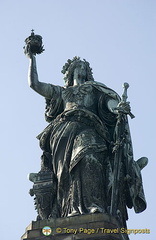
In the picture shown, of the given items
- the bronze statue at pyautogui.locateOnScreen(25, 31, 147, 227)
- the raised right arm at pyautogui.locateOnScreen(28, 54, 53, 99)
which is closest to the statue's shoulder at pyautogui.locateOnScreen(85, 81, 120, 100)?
the bronze statue at pyautogui.locateOnScreen(25, 31, 147, 227)

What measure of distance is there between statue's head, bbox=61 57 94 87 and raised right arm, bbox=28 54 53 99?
0.62m

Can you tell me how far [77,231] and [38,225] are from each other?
115 cm

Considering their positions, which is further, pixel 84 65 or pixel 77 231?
pixel 84 65

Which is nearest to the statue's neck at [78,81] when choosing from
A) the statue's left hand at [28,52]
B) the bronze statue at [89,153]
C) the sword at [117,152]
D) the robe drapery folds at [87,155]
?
the bronze statue at [89,153]

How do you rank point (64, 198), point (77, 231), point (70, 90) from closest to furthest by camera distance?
1. point (77, 231)
2. point (64, 198)
3. point (70, 90)

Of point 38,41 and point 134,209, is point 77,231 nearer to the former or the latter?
point 134,209

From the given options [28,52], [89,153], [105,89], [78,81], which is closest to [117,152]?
[89,153]

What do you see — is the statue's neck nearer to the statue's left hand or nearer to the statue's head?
the statue's head

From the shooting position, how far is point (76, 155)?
2119cm

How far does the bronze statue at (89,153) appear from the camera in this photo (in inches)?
824

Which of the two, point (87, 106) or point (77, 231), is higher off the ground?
point (87, 106)

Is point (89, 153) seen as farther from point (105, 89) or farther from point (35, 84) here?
point (35, 84)

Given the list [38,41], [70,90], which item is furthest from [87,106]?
[38,41]

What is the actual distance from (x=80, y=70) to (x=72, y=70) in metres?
0.22
